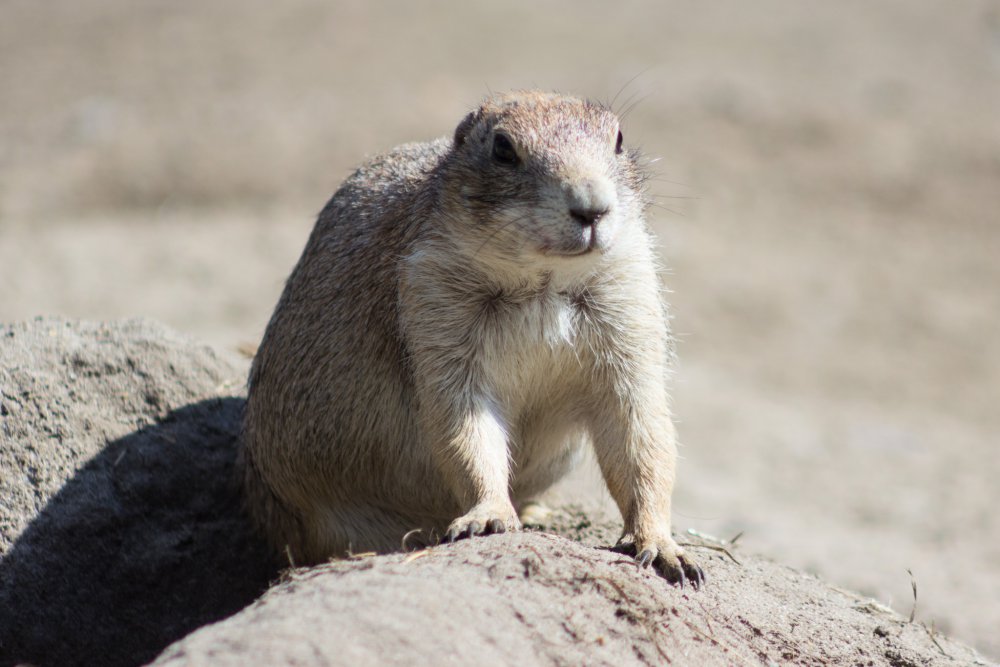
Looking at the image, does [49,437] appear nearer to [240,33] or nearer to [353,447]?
[353,447]

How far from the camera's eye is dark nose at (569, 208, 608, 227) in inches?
152

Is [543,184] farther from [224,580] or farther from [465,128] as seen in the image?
[224,580]

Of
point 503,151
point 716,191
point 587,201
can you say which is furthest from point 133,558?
point 716,191

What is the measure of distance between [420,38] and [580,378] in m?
13.6

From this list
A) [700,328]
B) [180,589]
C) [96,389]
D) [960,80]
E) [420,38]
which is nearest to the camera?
[180,589]

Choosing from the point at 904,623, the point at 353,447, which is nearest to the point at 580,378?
the point at 353,447

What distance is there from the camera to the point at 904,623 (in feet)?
15.0

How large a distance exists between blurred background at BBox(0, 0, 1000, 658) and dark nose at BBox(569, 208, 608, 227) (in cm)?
370

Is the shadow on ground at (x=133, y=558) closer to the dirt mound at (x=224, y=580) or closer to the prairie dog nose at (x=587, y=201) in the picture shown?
the dirt mound at (x=224, y=580)

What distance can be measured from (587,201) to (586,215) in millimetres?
49

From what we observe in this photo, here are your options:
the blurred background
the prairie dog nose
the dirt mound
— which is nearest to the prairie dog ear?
→ the prairie dog nose

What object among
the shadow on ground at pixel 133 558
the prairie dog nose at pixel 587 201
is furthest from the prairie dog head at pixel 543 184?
the shadow on ground at pixel 133 558

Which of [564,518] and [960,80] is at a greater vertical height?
[960,80]

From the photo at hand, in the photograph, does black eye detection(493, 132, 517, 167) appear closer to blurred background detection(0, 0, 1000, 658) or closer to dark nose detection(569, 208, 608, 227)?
dark nose detection(569, 208, 608, 227)
